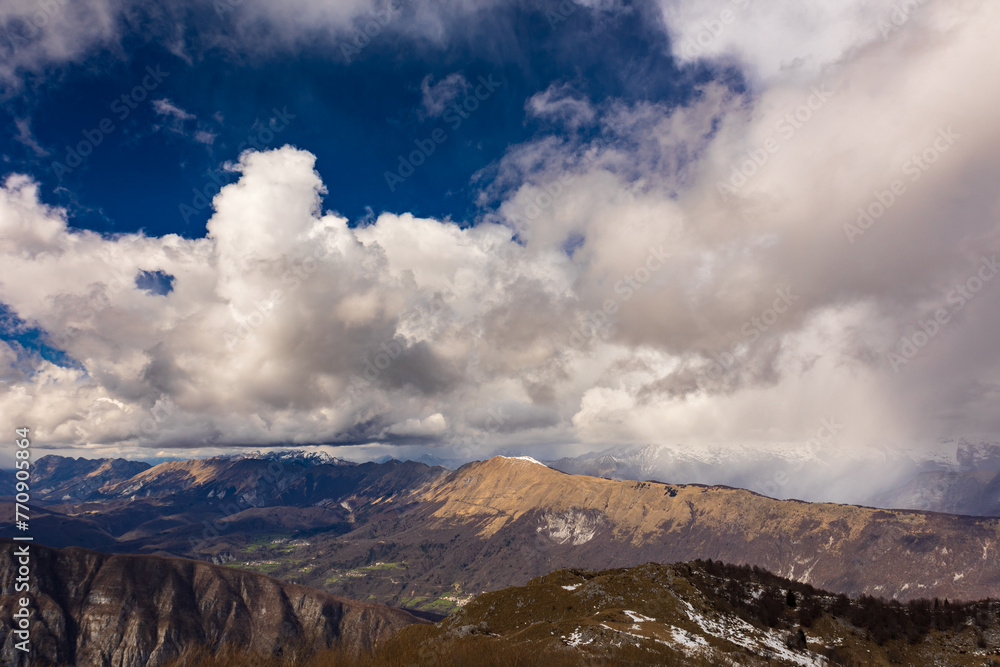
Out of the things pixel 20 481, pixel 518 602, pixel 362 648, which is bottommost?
pixel 518 602

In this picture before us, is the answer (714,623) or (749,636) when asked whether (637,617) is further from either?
(749,636)

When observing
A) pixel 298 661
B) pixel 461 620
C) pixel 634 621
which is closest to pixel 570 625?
pixel 634 621

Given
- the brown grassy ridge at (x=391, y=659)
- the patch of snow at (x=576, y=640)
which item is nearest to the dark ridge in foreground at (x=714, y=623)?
the patch of snow at (x=576, y=640)

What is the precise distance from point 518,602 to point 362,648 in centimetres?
5904

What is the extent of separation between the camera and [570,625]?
175 ft

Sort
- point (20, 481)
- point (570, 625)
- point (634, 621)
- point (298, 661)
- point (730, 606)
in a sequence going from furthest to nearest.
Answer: point (730, 606)
point (634, 621)
point (570, 625)
point (20, 481)
point (298, 661)

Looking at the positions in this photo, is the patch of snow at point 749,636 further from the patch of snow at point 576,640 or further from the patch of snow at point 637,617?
the patch of snow at point 576,640

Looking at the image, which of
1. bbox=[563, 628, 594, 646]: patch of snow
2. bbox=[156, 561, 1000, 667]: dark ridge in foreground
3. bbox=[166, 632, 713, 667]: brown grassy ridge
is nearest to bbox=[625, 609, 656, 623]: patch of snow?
bbox=[156, 561, 1000, 667]: dark ridge in foreground

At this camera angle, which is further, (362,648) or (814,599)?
(814,599)

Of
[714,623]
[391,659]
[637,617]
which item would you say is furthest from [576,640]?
[391,659]

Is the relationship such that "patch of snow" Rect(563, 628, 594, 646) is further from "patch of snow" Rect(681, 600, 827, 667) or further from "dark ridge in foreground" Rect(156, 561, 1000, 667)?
"patch of snow" Rect(681, 600, 827, 667)

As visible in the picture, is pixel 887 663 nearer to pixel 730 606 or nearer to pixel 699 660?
pixel 730 606

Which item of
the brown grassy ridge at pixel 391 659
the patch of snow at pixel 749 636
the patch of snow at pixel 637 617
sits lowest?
the patch of snow at pixel 749 636

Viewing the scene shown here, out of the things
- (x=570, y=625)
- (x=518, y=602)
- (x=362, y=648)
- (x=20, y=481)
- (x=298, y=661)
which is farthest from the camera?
(x=518, y=602)
